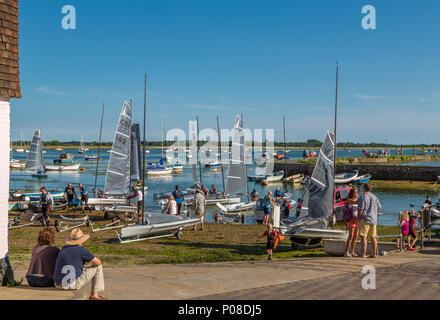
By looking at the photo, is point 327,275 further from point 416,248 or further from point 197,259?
point 416,248

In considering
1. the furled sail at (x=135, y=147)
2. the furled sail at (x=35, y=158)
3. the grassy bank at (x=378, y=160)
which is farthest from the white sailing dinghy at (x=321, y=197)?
the grassy bank at (x=378, y=160)

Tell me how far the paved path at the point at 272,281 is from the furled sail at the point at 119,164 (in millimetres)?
16478

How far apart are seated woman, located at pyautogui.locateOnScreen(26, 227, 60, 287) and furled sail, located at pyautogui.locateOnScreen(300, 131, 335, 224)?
11.4 metres

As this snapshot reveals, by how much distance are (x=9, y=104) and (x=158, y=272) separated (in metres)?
4.83

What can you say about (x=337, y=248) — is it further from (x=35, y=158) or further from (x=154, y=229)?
(x=35, y=158)

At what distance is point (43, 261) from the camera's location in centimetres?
766

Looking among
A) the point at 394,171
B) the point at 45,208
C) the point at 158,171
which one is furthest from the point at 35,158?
the point at 394,171

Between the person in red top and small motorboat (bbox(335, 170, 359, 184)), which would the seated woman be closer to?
the person in red top

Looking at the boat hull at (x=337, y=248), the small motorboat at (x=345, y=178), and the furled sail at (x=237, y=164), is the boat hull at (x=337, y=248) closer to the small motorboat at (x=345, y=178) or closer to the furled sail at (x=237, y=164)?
the furled sail at (x=237, y=164)

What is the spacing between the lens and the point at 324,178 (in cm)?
1769

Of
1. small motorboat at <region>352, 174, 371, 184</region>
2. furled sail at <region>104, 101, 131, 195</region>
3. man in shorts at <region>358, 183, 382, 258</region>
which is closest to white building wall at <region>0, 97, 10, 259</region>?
→ man in shorts at <region>358, 183, 382, 258</region>

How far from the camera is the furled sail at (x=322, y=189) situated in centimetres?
1719

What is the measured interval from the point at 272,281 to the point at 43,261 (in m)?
4.41
